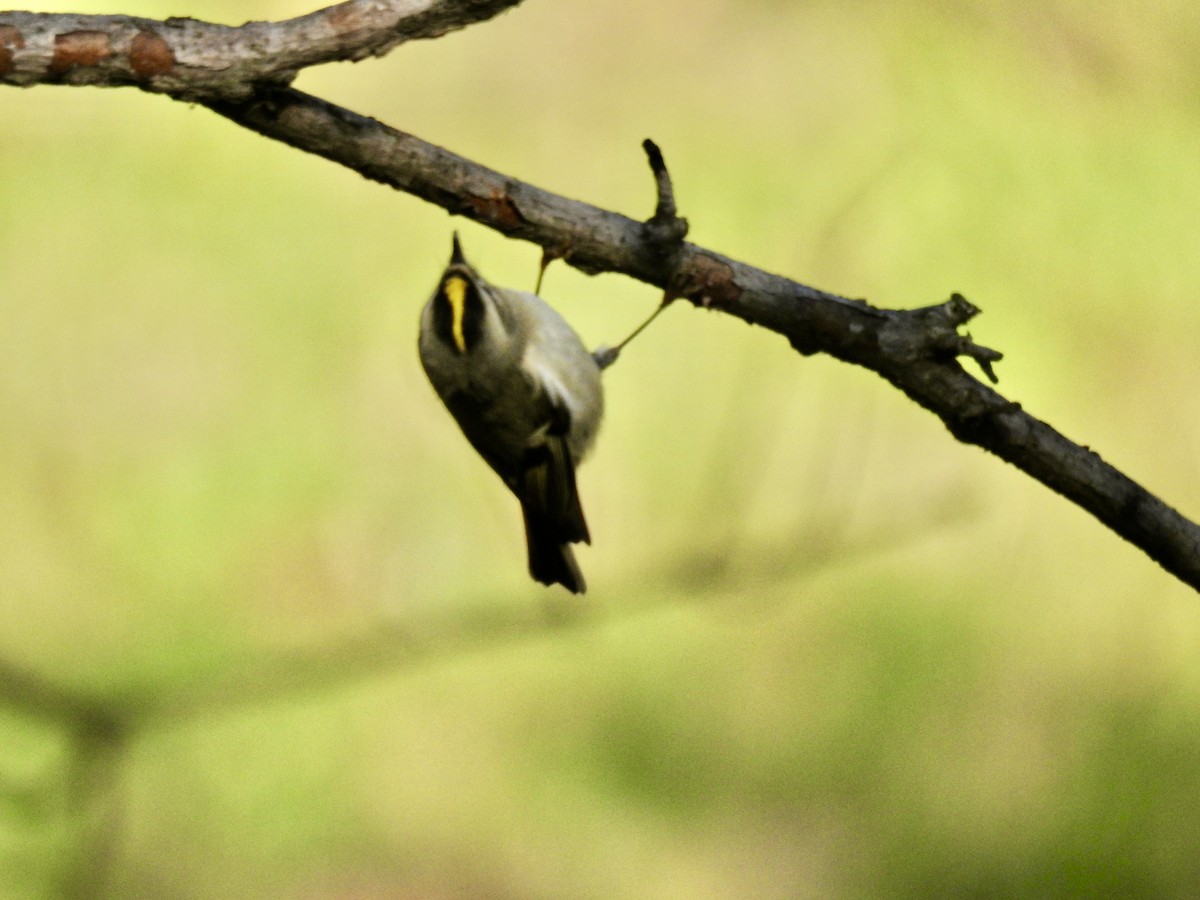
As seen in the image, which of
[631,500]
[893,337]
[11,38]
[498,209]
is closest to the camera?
[11,38]

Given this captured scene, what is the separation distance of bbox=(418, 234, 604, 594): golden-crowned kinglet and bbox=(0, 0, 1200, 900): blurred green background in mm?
1208

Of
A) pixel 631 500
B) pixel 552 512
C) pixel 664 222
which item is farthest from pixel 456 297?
pixel 631 500

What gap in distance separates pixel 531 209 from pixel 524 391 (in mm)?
719

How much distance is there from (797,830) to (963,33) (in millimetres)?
3356

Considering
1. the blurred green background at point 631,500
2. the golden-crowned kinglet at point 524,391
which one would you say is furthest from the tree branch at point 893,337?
the blurred green background at point 631,500

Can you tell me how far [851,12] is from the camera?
5453 mm

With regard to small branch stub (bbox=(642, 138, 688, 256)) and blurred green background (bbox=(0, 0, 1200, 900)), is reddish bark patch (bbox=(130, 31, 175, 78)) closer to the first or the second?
small branch stub (bbox=(642, 138, 688, 256))

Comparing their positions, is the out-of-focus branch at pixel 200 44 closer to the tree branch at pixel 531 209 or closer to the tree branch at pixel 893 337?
the tree branch at pixel 531 209

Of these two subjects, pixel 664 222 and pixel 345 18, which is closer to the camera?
pixel 345 18

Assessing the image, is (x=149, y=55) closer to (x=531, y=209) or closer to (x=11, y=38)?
(x=11, y=38)

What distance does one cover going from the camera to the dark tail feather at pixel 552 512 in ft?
9.47

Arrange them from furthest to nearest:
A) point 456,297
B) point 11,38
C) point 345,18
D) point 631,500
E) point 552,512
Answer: point 631,500
point 552,512
point 456,297
point 345,18
point 11,38

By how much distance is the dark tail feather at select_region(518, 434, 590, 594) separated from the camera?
9.47 ft

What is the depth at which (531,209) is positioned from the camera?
6.84ft
